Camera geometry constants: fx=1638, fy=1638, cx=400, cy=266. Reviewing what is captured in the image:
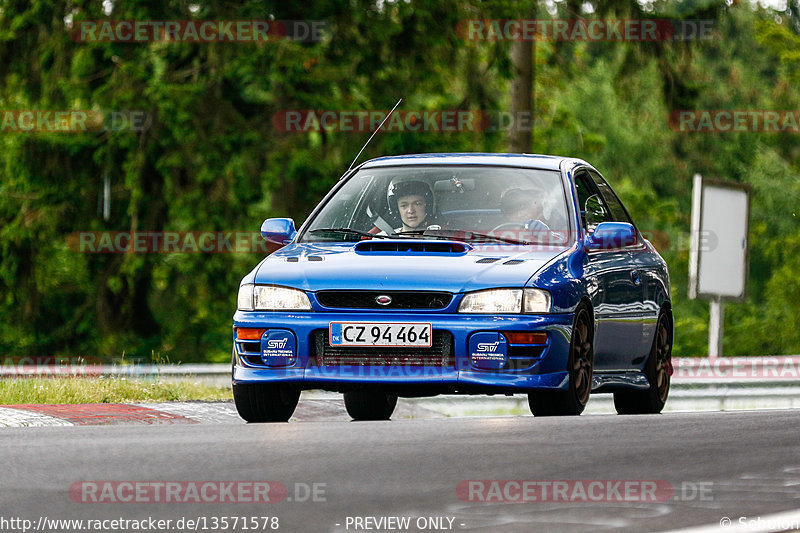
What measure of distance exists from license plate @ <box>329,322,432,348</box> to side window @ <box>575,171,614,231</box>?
194 cm

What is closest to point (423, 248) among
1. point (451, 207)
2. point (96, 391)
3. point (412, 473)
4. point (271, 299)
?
point (451, 207)

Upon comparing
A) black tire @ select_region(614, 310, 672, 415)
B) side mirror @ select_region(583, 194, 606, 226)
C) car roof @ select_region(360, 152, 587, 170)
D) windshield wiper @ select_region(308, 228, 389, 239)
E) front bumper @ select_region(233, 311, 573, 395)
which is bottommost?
black tire @ select_region(614, 310, 672, 415)

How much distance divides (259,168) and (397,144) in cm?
271

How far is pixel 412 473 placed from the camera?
7.04 meters

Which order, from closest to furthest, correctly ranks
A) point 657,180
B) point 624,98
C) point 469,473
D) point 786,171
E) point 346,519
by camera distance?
point 346,519 < point 469,473 < point 624,98 < point 786,171 < point 657,180

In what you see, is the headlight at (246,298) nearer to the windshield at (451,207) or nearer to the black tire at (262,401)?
the black tire at (262,401)

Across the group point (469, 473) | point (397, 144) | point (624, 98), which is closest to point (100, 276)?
point (397, 144)

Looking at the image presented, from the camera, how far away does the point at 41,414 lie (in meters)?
→ 10.7

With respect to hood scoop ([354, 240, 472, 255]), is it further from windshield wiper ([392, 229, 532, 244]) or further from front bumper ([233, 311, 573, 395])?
front bumper ([233, 311, 573, 395])

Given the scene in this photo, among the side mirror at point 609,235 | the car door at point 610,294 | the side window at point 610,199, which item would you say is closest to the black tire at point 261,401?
the car door at point 610,294

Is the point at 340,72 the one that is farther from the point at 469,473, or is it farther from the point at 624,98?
the point at 469,473

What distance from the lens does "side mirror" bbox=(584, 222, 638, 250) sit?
1048 cm

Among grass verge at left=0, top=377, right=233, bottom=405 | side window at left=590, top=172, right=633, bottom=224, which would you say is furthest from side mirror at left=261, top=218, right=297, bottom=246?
grass verge at left=0, top=377, right=233, bottom=405

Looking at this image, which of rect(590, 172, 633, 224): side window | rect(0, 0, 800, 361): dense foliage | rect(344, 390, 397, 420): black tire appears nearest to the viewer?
rect(590, 172, 633, 224): side window
